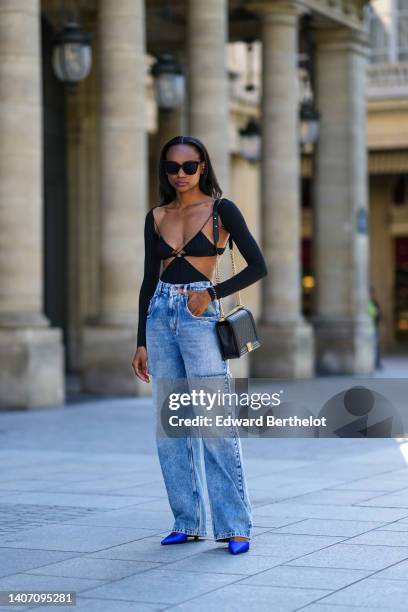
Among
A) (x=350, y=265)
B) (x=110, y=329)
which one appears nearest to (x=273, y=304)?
(x=350, y=265)

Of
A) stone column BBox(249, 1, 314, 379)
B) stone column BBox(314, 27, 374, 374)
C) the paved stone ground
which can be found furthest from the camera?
stone column BBox(314, 27, 374, 374)

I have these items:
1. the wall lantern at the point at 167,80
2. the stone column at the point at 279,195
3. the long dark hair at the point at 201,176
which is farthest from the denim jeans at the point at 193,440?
the stone column at the point at 279,195

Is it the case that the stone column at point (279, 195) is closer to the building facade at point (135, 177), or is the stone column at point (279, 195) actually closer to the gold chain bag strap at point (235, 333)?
the building facade at point (135, 177)

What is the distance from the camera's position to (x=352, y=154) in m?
29.4

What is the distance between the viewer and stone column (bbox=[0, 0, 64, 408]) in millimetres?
18500

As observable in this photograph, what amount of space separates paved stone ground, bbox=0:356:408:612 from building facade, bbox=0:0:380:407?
16.8 feet

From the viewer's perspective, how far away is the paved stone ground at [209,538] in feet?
21.7

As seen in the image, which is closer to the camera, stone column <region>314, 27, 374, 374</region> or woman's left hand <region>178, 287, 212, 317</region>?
woman's left hand <region>178, 287, 212, 317</region>

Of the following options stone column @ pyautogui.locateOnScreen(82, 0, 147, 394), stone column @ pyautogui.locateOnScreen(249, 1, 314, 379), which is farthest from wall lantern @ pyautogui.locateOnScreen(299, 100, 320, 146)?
stone column @ pyautogui.locateOnScreen(82, 0, 147, 394)

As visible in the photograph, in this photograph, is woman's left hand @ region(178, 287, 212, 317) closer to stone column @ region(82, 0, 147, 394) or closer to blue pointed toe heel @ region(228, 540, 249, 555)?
blue pointed toe heel @ region(228, 540, 249, 555)

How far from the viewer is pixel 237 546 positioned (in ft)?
25.0

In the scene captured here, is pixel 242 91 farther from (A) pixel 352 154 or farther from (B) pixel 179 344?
(B) pixel 179 344

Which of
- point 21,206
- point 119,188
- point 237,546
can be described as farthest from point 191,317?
point 119,188

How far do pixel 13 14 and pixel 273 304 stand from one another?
30.2 ft
